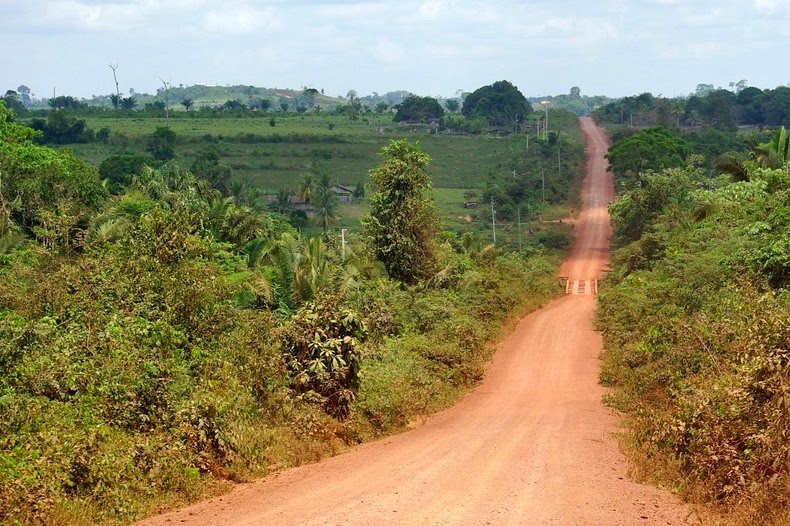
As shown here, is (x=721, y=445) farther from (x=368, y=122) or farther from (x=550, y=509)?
(x=368, y=122)

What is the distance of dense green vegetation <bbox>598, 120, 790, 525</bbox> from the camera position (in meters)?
10.9

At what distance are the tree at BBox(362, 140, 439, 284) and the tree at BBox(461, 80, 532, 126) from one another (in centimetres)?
8978

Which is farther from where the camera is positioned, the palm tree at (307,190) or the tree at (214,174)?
the palm tree at (307,190)

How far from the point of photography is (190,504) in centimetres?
1123

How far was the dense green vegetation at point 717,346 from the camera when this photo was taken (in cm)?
1085

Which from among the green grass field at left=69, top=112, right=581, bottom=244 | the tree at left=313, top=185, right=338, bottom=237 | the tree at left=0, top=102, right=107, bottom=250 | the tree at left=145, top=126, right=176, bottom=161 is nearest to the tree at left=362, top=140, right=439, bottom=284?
the tree at left=0, top=102, right=107, bottom=250

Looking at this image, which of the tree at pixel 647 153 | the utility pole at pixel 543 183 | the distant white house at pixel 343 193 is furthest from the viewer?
the utility pole at pixel 543 183

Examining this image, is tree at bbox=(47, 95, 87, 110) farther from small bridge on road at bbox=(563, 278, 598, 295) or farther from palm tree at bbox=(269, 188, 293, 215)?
small bridge on road at bbox=(563, 278, 598, 295)

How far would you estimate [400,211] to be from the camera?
28078mm

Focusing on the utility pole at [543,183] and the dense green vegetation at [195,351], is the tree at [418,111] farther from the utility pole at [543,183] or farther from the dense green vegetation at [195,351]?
the dense green vegetation at [195,351]

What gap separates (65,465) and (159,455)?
128cm

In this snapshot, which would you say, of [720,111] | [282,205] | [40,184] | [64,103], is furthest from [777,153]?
[64,103]

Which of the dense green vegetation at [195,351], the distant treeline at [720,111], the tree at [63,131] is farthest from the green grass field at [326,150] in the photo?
the dense green vegetation at [195,351]

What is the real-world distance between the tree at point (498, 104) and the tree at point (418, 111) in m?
6.14
